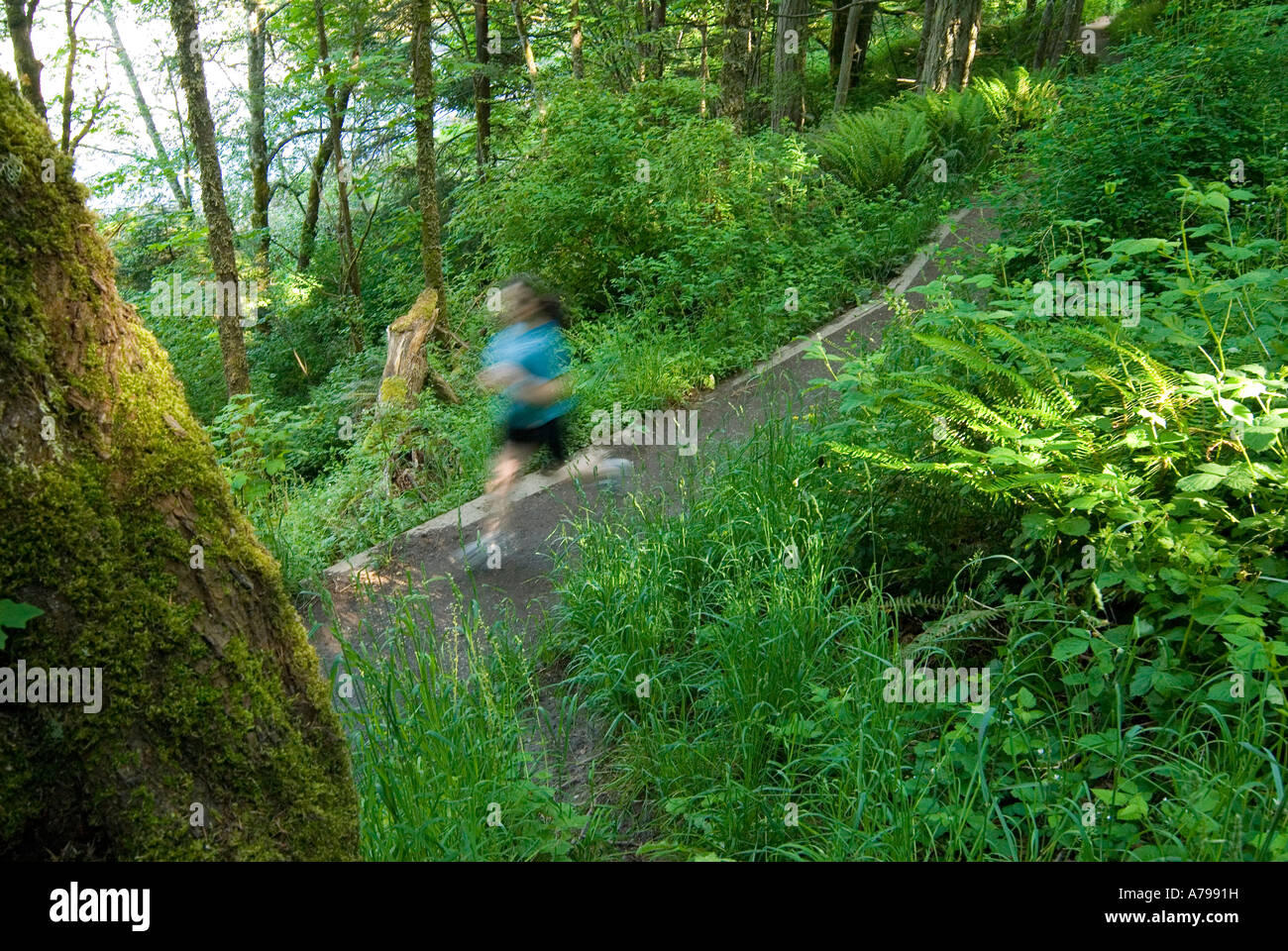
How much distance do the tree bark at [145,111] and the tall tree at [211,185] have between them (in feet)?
27.1

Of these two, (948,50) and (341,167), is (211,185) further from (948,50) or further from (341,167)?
(948,50)

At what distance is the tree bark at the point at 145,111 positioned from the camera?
Answer: 59.4 feet

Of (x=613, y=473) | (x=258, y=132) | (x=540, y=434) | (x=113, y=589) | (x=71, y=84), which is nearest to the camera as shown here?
(x=113, y=589)

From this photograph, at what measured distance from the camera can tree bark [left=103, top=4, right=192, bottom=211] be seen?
Answer: 59.4ft

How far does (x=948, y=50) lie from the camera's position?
50.1 ft

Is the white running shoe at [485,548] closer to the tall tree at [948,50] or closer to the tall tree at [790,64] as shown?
the tall tree at [790,64]

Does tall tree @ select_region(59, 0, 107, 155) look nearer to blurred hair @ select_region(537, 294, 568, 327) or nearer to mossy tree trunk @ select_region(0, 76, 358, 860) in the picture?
blurred hair @ select_region(537, 294, 568, 327)

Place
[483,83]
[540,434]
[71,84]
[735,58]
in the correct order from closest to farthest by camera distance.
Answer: [540,434], [735,58], [71,84], [483,83]

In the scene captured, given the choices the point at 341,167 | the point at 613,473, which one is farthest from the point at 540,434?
the point at 341,167

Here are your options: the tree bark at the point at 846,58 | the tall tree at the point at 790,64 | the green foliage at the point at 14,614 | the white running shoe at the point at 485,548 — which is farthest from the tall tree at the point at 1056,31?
the green foliage at the point at 14,614

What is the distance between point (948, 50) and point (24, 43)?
15.4m
